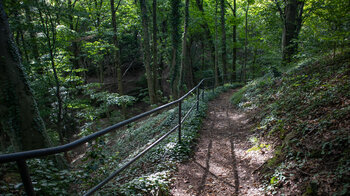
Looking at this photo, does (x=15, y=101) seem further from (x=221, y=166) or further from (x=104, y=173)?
(x=221, y=166)

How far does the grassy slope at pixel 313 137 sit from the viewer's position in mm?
2352

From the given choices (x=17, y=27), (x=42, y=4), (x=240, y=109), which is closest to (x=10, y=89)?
(x=17, y=27)

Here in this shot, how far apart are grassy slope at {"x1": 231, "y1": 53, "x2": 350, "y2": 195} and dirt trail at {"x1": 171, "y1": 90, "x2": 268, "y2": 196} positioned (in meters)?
0.37

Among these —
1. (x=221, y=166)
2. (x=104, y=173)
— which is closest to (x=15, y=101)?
(x=104, y=173)

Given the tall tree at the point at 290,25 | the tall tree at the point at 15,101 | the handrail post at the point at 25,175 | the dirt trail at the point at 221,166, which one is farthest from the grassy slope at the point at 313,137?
the tall tree at the point at 290,25

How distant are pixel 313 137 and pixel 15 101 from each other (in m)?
Answer: 6.02

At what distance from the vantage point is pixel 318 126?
3.21 metres

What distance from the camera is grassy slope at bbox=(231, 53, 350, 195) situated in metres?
2.35

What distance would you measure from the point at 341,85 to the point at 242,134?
2561mm

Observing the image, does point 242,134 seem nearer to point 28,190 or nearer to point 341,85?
point 341,85

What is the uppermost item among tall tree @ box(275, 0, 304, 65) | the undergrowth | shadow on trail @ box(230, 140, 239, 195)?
tall tree @ box(275, 0, 304, 65)

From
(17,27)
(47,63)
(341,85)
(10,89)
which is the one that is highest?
(17,27)

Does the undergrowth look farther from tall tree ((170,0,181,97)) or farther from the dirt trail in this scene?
tall tree ((170,0,181,97))

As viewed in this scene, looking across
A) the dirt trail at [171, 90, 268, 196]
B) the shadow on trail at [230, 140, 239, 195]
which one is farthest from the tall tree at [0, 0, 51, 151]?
the shadow on trail at [230, 140, 239, 195]
